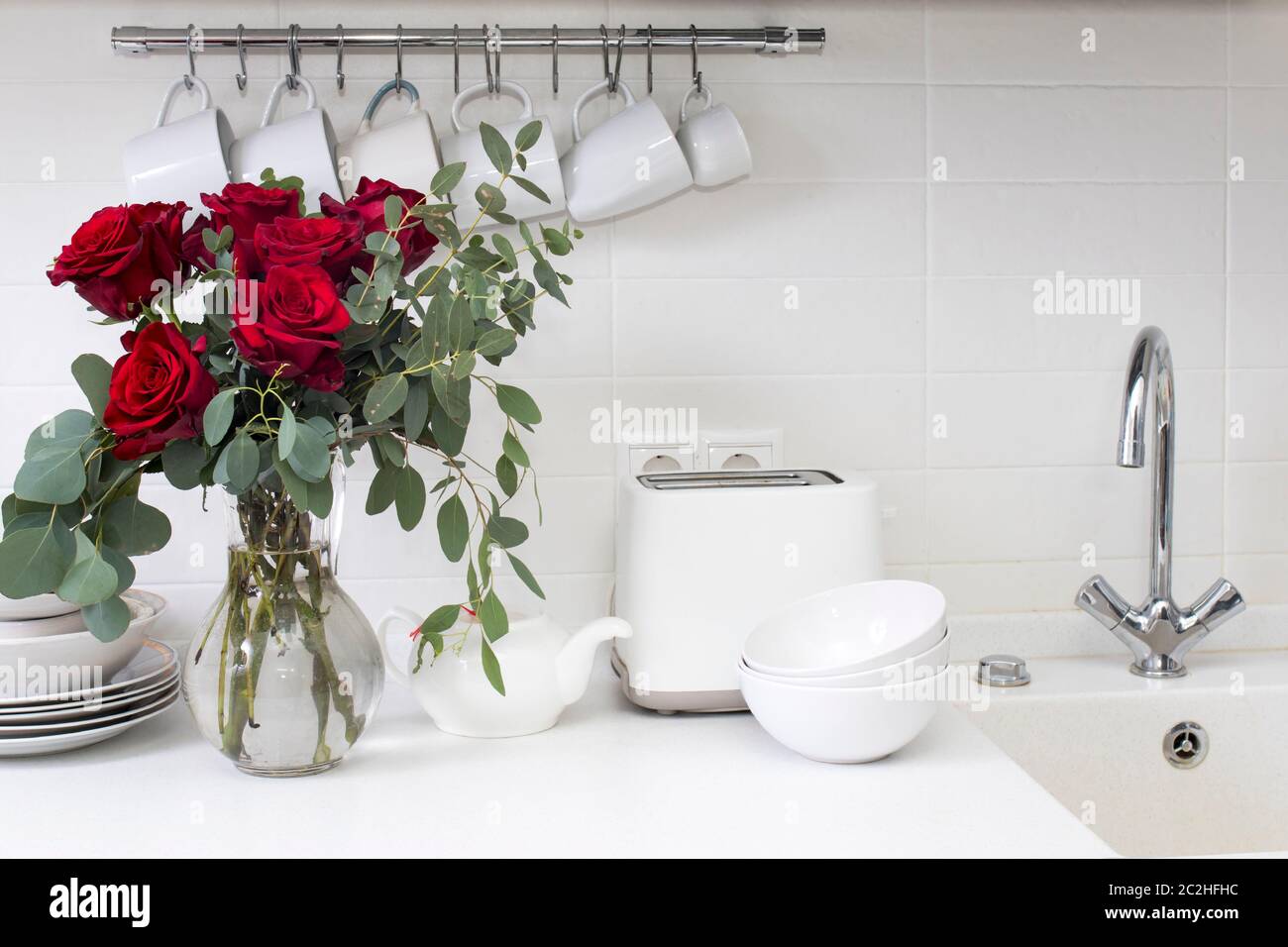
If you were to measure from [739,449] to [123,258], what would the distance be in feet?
2.06

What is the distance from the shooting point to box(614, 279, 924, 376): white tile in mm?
1191

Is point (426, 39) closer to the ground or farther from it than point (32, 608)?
farther from it

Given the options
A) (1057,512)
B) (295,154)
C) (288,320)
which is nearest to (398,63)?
(295,154)

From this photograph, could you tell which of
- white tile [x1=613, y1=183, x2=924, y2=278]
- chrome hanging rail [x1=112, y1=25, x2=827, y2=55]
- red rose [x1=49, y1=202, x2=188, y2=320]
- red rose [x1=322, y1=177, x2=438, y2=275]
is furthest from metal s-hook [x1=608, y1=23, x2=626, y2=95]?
red rose [x1=49, y1=202, x2=188, y2=320]

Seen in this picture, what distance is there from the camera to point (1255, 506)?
1.27 meters

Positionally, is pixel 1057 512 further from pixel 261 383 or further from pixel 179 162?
pixel 179 162

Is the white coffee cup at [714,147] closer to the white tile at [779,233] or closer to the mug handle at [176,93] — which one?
the white tile at [779,233]

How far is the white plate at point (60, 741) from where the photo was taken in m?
0.89

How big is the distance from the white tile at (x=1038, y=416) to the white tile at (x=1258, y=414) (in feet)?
0.08

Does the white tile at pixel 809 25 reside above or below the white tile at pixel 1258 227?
above

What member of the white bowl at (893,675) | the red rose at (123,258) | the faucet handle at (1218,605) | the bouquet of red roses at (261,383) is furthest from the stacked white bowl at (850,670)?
the red rose at (123,258)

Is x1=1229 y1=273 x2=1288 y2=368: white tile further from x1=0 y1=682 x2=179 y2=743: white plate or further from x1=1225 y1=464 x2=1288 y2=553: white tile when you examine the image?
x1=0 y1=682 x2=179 y2=743: white plate
